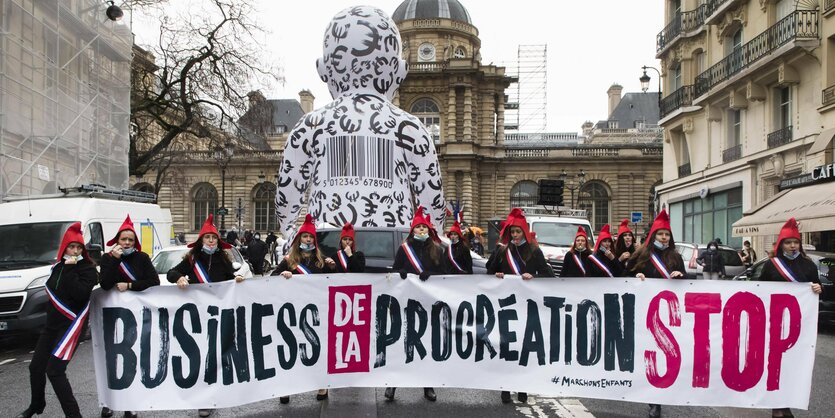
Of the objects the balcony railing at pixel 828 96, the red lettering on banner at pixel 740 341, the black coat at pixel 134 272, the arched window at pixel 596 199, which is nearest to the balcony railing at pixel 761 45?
the balcony railing at pixel 828 96

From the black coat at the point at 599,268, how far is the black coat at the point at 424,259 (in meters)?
1.26

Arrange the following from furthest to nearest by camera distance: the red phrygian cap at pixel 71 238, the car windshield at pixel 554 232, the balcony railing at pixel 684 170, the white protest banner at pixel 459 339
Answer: the balcony railing at pixel 684 170, the car windshield at pixel 554 232, the white protest banner at pixel 459 339, the red phrygian cap at pixel 71 238

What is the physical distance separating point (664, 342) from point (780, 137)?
17.8m

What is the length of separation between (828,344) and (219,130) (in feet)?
58.5

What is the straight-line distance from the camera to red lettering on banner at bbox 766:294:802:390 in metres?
5.05

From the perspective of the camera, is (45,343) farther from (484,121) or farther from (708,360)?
(484,121)

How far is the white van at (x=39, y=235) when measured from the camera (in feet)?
25.7

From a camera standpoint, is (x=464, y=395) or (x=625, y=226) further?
(x=625, y=226)

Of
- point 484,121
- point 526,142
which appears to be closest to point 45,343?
point 484,121

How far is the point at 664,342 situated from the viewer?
5.16 meters

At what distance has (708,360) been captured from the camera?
5105 millimetres

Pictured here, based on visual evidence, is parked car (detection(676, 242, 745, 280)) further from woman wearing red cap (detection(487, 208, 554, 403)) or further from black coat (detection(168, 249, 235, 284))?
black coat (detection(168, 249, 235, 284))

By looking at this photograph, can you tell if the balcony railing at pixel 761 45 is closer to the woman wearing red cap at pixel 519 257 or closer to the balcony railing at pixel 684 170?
the balcony railing at pixel 684 170

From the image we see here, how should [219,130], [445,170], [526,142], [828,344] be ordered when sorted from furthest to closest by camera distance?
[526,142]
[445,170]
[219,130]
[828,344]
